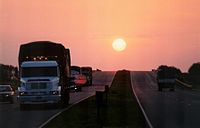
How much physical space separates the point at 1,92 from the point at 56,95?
361 inches

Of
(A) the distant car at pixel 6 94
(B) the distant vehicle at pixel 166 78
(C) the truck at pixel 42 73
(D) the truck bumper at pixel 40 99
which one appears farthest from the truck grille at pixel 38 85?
(B) the distant vehicle at pixel 166 78

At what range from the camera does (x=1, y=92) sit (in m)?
46.0

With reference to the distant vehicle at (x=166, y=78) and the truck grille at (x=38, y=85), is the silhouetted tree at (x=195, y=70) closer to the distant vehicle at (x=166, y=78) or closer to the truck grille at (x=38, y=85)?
the distant vehicle at (x=166, y=78)

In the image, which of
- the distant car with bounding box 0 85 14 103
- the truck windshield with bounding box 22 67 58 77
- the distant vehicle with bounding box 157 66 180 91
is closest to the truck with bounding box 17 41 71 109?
the truck windshield with bounding box 22 67 58 77

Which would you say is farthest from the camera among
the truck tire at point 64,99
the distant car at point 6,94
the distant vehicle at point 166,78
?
the distant vehicle at point 166,78

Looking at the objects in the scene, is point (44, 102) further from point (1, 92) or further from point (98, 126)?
point (98, 126)

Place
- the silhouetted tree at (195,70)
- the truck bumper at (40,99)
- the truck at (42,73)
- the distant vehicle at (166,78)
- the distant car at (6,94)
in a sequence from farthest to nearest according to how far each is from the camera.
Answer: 1. the silhouetted tree at (195,70)
2. the distant vehicle at (166,78)
3. the distant car at (6,94)
4. the truck at (42,73)
5. the truck bumper at (40,99)

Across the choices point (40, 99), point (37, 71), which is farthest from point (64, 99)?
point (37, 71)

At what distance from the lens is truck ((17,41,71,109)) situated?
125 ft

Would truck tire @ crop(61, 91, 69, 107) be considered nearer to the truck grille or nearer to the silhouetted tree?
the truck grille

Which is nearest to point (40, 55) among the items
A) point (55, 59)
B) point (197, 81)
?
point (55, 59)

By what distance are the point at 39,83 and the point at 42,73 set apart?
2.65 feet

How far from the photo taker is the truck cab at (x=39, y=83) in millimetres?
38062

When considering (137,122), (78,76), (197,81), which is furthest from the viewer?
(197,81)
